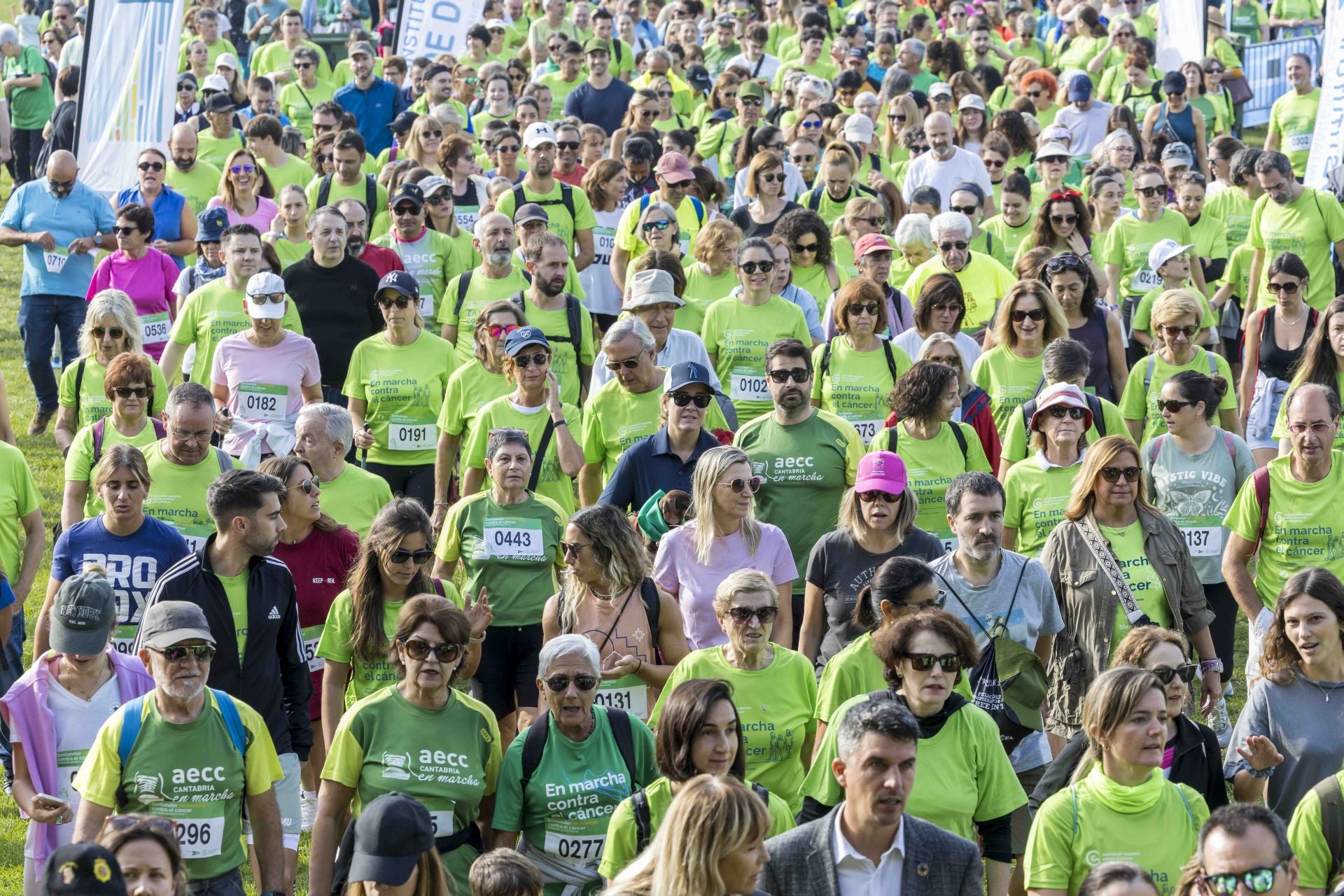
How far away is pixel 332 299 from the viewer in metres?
11.5

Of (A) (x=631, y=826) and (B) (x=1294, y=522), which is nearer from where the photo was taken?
(A) (x=631, y=826)

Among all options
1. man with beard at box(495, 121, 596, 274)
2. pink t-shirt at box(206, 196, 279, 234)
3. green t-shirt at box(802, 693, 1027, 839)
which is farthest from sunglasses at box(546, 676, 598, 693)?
pink t-shirt at box(206, 196, 279, 234)

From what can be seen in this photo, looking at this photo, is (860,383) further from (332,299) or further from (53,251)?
(53,251)

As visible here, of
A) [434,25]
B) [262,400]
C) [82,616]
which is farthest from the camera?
[434,25]

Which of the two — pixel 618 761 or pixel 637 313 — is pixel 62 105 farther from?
pixel 618 761

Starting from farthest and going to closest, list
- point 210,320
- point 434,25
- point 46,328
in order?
point 434,25, point 46,328, point 210,320

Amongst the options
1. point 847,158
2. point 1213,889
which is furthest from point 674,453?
point 847,158

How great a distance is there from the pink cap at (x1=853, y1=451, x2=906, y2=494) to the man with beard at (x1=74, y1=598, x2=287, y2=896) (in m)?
2.52

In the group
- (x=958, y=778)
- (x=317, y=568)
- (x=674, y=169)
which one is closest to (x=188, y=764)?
(x=317, y=568)

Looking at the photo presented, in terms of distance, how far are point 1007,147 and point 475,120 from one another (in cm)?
510

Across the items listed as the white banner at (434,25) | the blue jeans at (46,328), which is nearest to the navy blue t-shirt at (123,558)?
the blue jeans at (46,328)

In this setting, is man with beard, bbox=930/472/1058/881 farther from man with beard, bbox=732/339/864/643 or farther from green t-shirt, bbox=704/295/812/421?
green t-shirt, bbox=704/295/812/421

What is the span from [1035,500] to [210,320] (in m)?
4.93

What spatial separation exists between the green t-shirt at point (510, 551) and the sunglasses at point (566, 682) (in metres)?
1.75
